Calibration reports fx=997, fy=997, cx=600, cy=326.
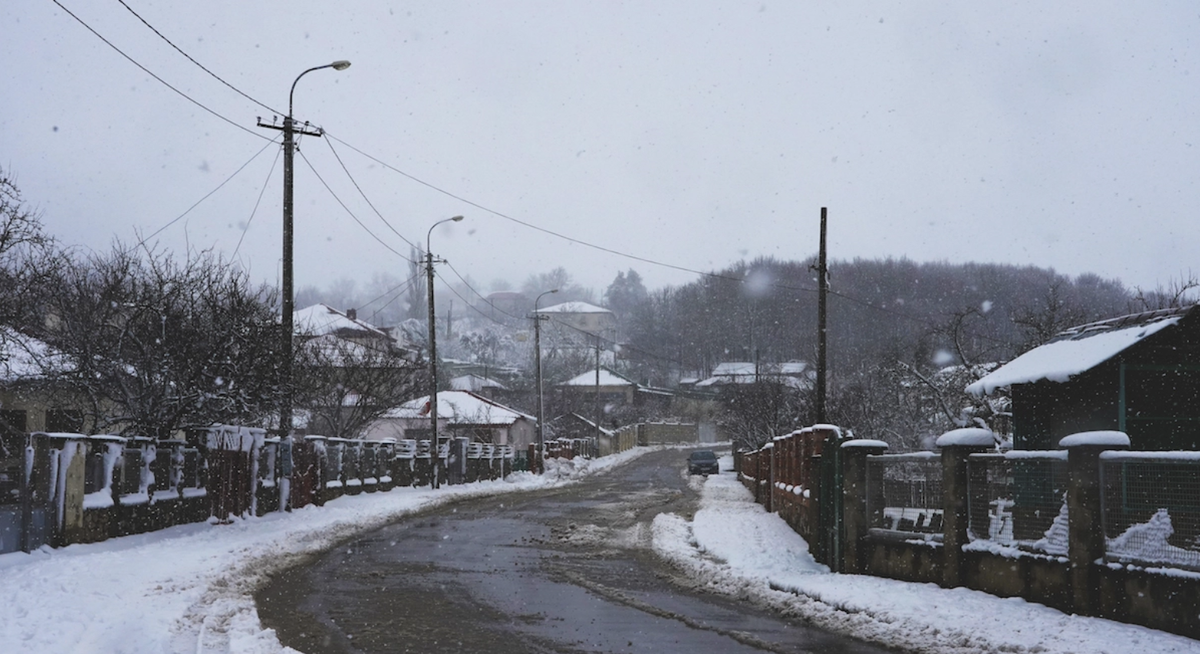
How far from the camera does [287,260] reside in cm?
2105

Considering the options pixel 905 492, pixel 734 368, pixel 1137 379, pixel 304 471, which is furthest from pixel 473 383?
pixel 905 492

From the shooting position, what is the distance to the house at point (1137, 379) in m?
15.1

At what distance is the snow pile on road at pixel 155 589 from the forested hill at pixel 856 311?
30702mm

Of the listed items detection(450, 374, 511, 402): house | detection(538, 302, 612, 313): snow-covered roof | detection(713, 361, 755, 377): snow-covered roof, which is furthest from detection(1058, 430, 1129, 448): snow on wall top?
detection(538, 302, 612, 313): snow-covered roof

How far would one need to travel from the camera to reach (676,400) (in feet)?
383

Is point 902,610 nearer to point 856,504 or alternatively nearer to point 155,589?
point 856,504

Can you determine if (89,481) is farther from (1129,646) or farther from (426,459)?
(426,459)

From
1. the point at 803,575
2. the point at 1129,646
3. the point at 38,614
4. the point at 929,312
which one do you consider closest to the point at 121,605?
the point at 38,614

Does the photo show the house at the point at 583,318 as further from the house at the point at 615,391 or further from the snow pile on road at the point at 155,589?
the snow pile on road at the point at 155,589

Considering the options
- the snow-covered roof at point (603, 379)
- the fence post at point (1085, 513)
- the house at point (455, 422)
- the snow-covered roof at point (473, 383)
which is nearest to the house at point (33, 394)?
the fence post at point (1085, 513)

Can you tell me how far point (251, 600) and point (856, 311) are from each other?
84566 mm

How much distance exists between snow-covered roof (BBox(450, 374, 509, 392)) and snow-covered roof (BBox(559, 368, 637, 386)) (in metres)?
8.32

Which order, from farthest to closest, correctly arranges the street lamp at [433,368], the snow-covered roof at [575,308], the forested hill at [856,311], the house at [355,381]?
1. the snow-covered roof at [575,308]
2. the forested hill at [856,311]
3. the house at [355,381]
4. the street lamp at [433,368]

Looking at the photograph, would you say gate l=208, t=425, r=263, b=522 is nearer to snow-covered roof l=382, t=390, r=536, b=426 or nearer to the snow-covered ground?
the snow-covered ground
